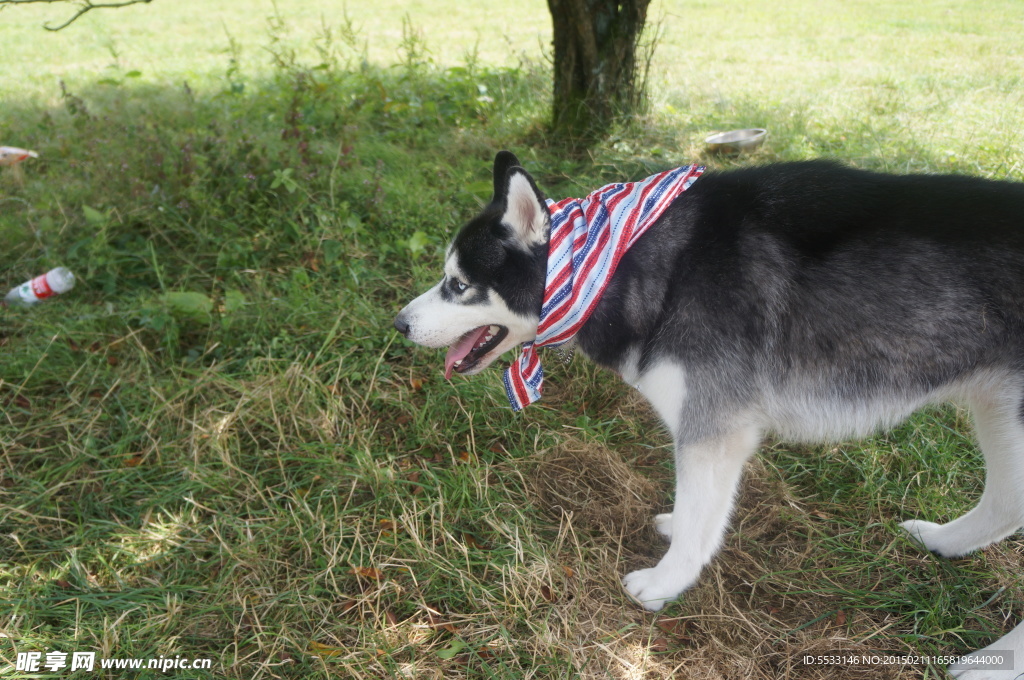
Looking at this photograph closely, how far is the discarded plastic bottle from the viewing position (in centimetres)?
425

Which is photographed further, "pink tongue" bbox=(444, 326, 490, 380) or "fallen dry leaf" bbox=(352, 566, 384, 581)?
"pink tongue" bbox=(444, 326, 490, 380)

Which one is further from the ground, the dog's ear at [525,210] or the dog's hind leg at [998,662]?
the dog's ear at [525,210]

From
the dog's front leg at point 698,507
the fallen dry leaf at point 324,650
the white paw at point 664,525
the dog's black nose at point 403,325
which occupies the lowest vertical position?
the white paw at point 664,525

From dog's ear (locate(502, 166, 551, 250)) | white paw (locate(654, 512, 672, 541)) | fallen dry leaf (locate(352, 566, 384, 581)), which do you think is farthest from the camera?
white paw (locate(654, 512, 672, 541))

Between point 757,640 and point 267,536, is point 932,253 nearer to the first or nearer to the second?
point 757,640

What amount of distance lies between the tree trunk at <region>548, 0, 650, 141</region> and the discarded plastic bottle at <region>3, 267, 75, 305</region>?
13.3ft

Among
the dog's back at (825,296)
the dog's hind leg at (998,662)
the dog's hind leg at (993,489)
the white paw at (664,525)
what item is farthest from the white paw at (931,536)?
the white paw at (664,525)

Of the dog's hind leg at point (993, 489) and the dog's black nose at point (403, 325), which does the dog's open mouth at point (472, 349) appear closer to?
the dog's black nose at point (403, 325)

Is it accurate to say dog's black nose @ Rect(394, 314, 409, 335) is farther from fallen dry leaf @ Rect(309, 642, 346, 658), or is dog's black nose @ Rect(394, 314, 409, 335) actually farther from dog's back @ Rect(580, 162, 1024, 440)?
fallen dry leaf @ Rect(309, 642, 346, 658)

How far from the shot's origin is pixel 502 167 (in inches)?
118

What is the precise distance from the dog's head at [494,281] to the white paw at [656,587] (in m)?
1.18

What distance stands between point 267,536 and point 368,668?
852 mm

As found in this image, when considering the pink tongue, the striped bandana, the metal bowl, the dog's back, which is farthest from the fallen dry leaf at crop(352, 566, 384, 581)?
the metal bowl

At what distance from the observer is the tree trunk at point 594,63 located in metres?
5.61
